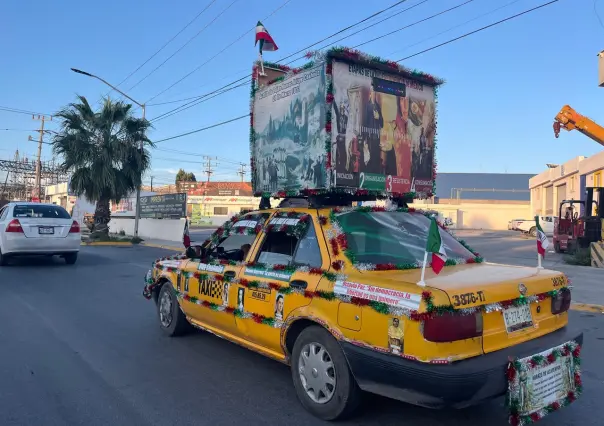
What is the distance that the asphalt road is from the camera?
12.3 ft

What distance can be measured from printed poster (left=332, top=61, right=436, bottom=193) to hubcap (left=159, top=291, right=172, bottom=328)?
8.53ft

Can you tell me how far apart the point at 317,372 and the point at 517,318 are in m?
1.46

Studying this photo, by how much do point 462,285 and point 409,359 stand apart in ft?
2.02

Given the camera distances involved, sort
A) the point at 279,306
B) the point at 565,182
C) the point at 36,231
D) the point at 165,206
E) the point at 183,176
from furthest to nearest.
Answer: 1. the point at 183,176
2. the point at 565,182
3. the point at 165,206
4. the point at 36,231
5. the point at 279,306

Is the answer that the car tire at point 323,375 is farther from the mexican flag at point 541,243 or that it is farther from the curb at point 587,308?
the curb at point 587,308

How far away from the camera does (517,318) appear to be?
348cm

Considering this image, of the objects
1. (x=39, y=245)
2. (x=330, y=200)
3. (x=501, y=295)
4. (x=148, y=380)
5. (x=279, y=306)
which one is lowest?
(x=148, y=380)

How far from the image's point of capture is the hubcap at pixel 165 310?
602 centimetres

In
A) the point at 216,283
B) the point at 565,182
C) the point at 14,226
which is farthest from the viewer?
the point at 565,182

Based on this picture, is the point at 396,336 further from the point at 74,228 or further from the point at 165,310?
the point at 74,228

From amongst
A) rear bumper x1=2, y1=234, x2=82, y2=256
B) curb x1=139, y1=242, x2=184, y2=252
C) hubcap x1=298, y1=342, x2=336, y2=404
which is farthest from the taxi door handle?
curb x1=139, y1=242, x2=184, y2=252

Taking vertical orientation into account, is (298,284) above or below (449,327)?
above

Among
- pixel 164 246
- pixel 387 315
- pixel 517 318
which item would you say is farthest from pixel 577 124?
pixel 387 315

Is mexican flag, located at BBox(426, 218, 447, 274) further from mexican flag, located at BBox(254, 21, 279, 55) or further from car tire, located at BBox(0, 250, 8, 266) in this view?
car tire, located at BBox(0, 250, 8, 266)
